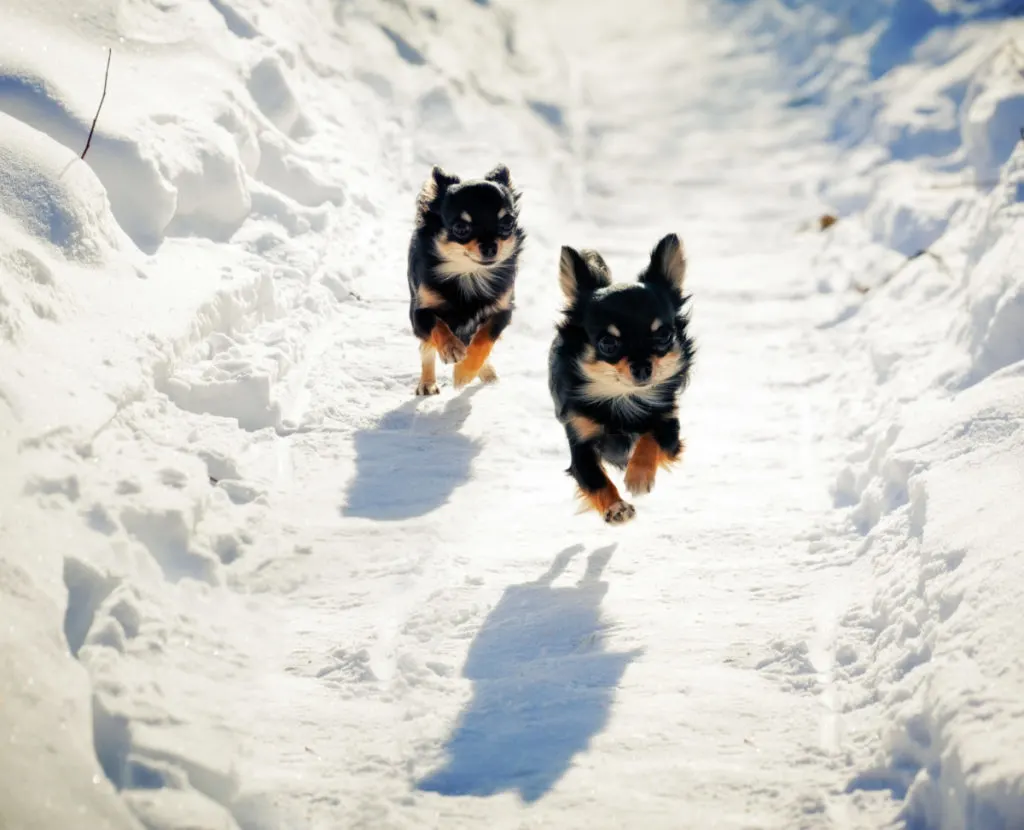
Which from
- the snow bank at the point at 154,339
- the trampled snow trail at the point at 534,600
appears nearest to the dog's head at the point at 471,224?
the trampled snow trail at the point at 534,600

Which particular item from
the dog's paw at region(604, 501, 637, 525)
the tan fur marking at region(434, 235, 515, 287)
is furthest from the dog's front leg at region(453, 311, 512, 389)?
the dog's paw at region(604, 501, 637, 525)

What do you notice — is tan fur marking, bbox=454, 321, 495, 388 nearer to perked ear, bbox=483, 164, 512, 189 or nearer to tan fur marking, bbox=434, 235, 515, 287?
tan fur marking, bbox=434, 235, 515, 287

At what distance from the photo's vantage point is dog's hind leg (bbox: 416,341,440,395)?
5.84 meters

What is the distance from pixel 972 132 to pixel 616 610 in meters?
5.62

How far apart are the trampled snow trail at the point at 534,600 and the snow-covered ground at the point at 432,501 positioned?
17mm

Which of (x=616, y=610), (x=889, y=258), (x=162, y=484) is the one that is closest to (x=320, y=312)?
(x=162, y=484)

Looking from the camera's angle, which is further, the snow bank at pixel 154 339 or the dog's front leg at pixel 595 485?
the dog's front leg at pixel 595 485

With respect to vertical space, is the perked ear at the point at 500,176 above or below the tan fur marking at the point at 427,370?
above

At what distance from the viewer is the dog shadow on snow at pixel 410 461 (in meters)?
4.66

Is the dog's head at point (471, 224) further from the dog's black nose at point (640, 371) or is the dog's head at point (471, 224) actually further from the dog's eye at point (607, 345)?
the dog's black nose at point (640, 371)

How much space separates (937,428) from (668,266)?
1309 mm

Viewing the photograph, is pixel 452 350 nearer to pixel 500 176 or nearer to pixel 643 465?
pixel 500 176

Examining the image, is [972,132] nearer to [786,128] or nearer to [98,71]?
[786,128]

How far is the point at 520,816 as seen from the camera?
9.54ft
